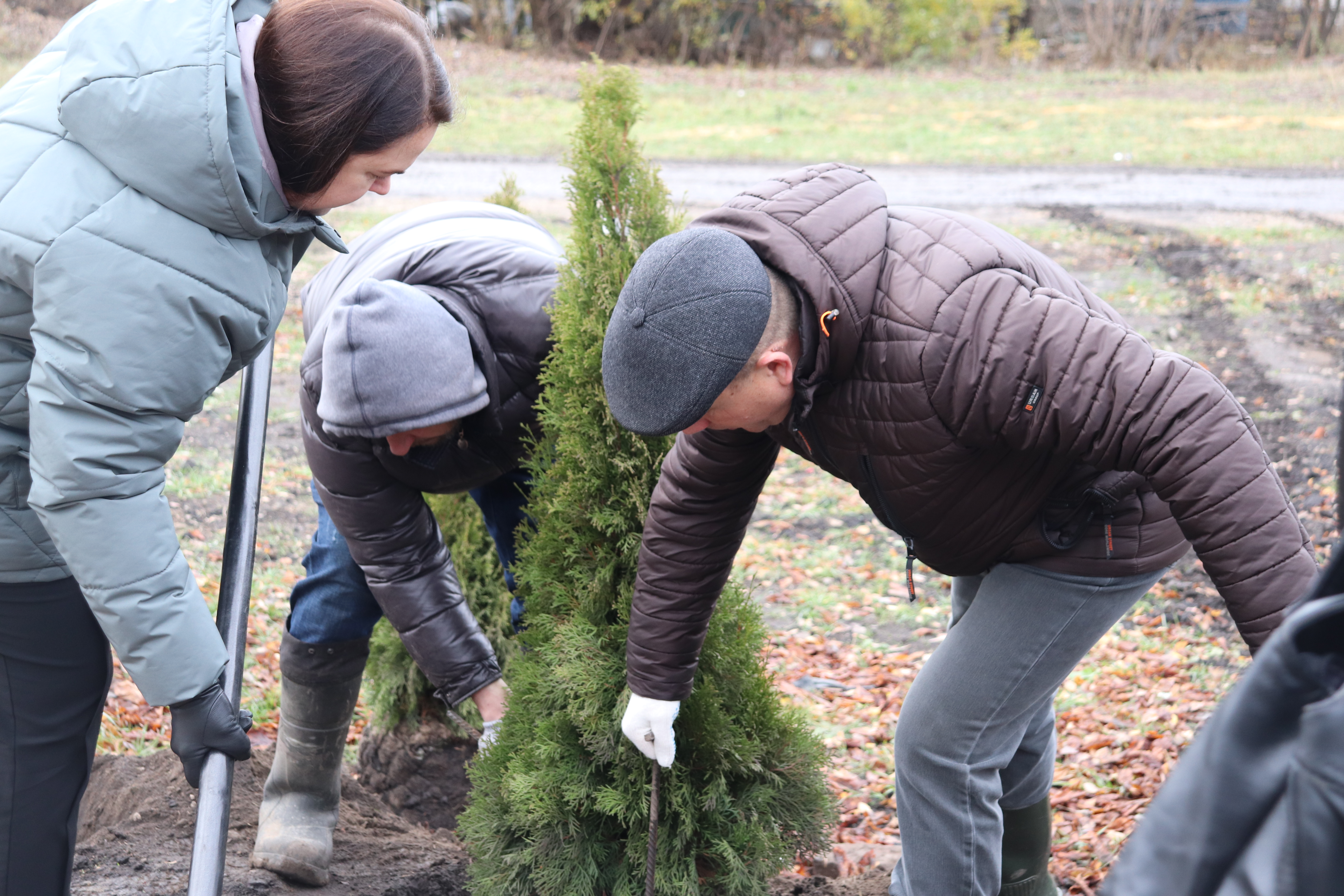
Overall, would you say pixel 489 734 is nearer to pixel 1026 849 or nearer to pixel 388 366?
pixel 388 366

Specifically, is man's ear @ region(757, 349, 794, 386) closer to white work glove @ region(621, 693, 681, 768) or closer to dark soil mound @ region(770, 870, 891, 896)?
white work glove @ region(621, 693, 681, 768)

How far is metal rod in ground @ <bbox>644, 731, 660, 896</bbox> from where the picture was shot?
8.43 feet

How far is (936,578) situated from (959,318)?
372 cm

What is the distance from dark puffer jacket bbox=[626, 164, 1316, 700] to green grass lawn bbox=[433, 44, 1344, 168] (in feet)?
34.8

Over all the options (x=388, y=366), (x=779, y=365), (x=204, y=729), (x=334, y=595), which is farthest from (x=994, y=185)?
(x=204, y=729)

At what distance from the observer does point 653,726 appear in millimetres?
2514

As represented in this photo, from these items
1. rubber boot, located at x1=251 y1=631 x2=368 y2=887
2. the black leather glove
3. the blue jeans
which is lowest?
rubber boot, located at x1=251 y1=631 x2=368 y2=887

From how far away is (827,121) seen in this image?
15977mm

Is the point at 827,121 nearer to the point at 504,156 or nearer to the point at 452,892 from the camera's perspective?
the point at 504,156

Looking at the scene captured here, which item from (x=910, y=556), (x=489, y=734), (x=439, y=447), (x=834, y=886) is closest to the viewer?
(x=910, y=556)

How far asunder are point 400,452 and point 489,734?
35.4 inches

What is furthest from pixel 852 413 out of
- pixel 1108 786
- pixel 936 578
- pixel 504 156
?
pixel 504 156

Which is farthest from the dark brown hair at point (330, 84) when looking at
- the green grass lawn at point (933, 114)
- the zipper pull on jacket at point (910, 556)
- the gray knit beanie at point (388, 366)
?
the green grass lawn at point (933, 114)

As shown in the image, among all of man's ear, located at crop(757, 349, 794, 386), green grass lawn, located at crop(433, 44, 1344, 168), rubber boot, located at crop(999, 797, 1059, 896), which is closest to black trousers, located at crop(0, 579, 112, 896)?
man's ear, located at crop(757, 349, 794, 386)
